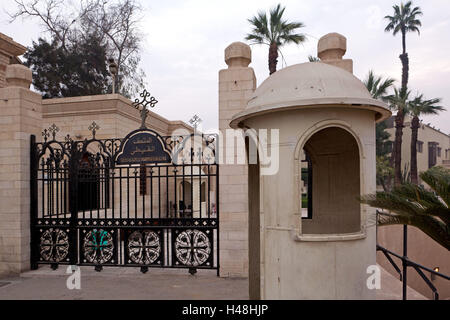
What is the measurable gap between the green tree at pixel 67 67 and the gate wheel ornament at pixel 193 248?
22.3 meters

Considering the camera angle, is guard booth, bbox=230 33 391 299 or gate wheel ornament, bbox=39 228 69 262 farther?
gate wheel ornament, bbox=39 228 69 262

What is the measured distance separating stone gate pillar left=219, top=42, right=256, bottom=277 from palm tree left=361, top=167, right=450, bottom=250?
3.08m

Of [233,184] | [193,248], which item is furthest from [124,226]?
[233,184]

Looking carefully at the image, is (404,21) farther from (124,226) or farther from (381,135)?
(124,226)

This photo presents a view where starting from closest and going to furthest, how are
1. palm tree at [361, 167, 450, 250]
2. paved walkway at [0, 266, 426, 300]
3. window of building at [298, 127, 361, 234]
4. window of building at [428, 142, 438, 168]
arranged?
palm tree at [361, 167, 450, 250]
window of building at [298, 127, 361, 234]
paved walkway at [0, 266, 426, 300]
window of building at [428, 142, 438, 168]

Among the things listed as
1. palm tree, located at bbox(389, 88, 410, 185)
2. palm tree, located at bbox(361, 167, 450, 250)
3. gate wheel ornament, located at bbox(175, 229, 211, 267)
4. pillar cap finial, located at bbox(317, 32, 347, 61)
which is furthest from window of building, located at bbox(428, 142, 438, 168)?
gate wheel ornament, located at bbox(175, 229, 211, 267)

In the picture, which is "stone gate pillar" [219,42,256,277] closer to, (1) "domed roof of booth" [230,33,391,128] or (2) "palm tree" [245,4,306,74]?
(1) "domed roof of booth" [230,33,391,128]

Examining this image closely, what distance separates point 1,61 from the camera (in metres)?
9.89

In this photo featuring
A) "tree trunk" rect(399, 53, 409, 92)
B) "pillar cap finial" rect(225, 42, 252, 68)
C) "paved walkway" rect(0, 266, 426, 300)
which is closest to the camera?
"paved walkway" rect(0, 266, 426, 300)

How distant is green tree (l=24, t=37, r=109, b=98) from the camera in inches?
965

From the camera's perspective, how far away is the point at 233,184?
695 centimetres

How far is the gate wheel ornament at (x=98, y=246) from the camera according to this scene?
7629 mm
